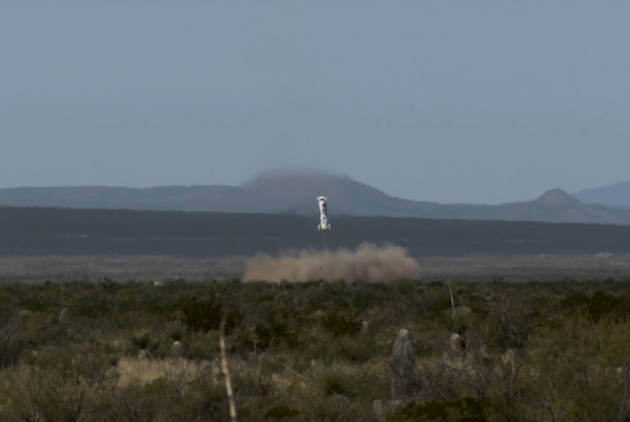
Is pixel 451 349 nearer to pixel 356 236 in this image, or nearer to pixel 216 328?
pixel 216 328

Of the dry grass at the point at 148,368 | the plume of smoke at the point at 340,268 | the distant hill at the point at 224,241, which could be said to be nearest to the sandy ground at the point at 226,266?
the distant hill at the point at 224,241

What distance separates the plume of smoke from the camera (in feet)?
234

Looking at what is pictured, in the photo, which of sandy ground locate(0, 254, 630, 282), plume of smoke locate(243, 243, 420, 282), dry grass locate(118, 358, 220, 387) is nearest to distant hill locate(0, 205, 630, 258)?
sandy ground locate(0, 254, 630, 282)

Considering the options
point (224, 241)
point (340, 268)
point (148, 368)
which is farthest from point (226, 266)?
point (148, 368)

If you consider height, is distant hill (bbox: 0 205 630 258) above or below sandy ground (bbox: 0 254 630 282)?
above

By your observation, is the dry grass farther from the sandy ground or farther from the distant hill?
the distant hill

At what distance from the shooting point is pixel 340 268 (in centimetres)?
7406

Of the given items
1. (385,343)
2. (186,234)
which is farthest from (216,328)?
(186,234)

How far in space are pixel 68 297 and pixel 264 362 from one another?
3067 cm

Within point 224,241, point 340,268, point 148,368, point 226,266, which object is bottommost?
point 226,266

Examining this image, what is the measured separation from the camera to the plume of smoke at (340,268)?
234 feet

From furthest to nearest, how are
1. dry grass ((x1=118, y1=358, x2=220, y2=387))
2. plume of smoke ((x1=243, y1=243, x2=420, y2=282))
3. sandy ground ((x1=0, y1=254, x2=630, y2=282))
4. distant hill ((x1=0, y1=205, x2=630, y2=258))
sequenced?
1. distant hill ((x1=0, y1=205, x2=630, y2=258))
2. sandy ground ((x1=0, y1=254, x2=630, y2=282))
3. plume of smoke ((x1=243, y1=243, x2=420, y2=282))
4. dry grass ((x1=118, y1=358, x2=220, y2=387))

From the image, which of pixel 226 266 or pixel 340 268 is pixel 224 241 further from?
pixel 340 268

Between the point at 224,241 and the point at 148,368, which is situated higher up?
the point at 224,241
